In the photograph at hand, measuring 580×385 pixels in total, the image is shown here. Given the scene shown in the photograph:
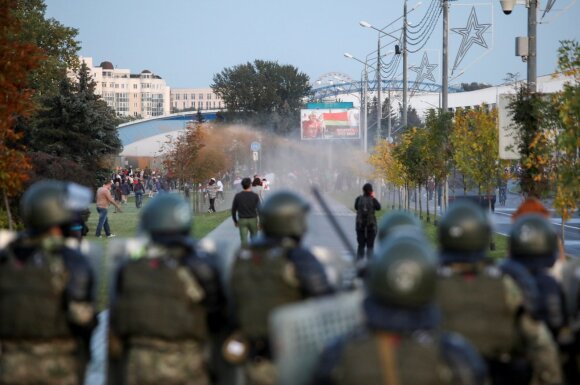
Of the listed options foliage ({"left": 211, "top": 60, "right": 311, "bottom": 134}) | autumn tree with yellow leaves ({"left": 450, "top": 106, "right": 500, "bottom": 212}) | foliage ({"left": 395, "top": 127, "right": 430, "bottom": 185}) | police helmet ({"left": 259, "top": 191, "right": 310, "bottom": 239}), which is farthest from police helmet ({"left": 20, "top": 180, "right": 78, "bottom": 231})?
foliage ({"left": 211, "top": 60, "right": 311, "bottom": 134})

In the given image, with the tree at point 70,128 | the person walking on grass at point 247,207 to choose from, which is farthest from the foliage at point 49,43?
the person walking on grass at point 247,207

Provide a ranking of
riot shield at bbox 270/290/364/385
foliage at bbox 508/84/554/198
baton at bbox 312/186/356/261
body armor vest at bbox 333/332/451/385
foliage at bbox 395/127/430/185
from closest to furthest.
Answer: body armor vest at bbox 333/332/451/385 < riot shield at bbox 270/290/364/385 < baton at bbox 312/186/356/261 < foliage at bbox 508/84/554/198 < foliage at bbox 395/127/430/185

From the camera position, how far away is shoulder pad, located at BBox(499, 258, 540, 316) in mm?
5895

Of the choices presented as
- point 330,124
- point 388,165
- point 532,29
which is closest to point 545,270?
point 532,29

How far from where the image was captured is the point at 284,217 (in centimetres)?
622

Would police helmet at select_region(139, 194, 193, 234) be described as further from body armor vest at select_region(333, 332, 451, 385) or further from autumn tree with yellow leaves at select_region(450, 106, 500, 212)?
autumn tree with yellow leaves at select_region(450, 106, 500, 212)

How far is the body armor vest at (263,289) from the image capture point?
604 centimetres

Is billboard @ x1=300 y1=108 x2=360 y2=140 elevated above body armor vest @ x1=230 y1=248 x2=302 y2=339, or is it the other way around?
billboard @ x1=300 y1=108 x2=360 y2=140

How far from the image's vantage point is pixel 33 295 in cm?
593

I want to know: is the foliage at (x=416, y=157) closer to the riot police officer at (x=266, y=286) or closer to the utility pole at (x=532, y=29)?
the utility pole at (x=532, y=29)

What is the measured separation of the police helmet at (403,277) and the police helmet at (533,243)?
8.52 feet

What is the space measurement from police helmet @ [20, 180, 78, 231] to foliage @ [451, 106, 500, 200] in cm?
2107

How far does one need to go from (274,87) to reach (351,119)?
31138 mm

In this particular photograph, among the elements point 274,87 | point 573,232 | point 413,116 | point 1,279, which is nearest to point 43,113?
point 573,232
